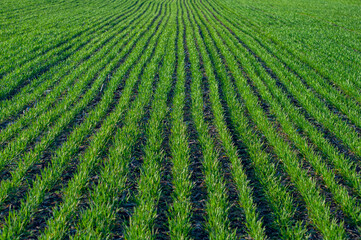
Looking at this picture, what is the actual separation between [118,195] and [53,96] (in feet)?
16.0

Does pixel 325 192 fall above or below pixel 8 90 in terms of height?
below

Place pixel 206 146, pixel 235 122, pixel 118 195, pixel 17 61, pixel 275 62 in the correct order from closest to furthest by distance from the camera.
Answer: pixel 118 195 → pixel 206 146 → pixel 235 122 → pixel 17 61 → pixel 275 62

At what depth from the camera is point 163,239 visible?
310 centimetres

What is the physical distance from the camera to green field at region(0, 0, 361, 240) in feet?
10.6

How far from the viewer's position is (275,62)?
36.1 feet

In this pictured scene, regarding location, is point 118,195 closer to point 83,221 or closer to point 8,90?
point 83,221

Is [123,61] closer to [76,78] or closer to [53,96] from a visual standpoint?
[76,78]

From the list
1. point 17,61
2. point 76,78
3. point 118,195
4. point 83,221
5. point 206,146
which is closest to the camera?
point 83,221

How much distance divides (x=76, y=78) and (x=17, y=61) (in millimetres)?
3097

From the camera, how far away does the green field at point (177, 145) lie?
10.6ft

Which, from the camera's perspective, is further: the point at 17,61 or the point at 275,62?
the point at 275,62

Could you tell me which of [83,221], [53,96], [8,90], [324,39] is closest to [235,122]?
[83,221]

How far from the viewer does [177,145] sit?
484cm

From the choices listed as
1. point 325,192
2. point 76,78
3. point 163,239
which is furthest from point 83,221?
point 76,78
